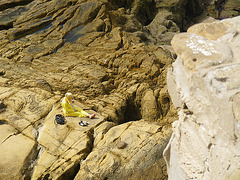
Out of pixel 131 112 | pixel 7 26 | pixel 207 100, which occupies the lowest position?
pixel 131 112

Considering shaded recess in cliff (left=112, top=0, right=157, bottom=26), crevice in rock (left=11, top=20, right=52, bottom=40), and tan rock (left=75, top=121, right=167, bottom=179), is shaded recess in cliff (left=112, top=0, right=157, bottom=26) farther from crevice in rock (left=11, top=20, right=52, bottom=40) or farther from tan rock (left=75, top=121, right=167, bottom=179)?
tan rock (left=75, top=121, right=167, bottom=179)

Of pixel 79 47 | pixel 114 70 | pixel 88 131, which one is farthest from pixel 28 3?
pixel 88 131

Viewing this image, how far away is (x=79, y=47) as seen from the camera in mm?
12023

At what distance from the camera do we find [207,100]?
8.72 ft

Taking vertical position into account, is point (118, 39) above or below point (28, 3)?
below

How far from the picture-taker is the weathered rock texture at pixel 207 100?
2.48m

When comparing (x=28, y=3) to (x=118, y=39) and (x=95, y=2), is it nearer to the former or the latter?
(x=95, y=2)

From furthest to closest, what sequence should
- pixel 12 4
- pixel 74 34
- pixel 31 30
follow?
pixel 12 4 < pixel 31 30 < pixel 74 34

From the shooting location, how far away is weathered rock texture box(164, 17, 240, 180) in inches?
97.8

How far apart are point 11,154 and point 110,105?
155 inches

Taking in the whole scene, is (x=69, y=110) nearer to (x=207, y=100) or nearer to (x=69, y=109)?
(x=69, y=109)

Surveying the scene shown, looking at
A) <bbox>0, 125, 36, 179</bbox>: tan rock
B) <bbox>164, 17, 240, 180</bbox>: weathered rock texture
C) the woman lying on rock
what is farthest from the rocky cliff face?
<bbox>164, 17, 240, 180</bbox>: weathered rock texture

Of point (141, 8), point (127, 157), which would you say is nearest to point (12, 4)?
point (141, 8)

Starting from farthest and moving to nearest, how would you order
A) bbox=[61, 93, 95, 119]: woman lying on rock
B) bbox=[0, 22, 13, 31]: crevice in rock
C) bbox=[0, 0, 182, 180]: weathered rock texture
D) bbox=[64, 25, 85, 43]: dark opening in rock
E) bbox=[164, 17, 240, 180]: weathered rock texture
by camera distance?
1. bbox=[0, 22, 13, 31]: crevice in rock
2. bbox=[64, 25, 85, 43]: dark opening in rock
3. bbox=[61, 93, 95, 119]: woman lying on rock
4. bbox=[0, 0, 182, 180]: weathered rock texture
5. bbox=[164, 17, 240, 180]: weathered rock texture
